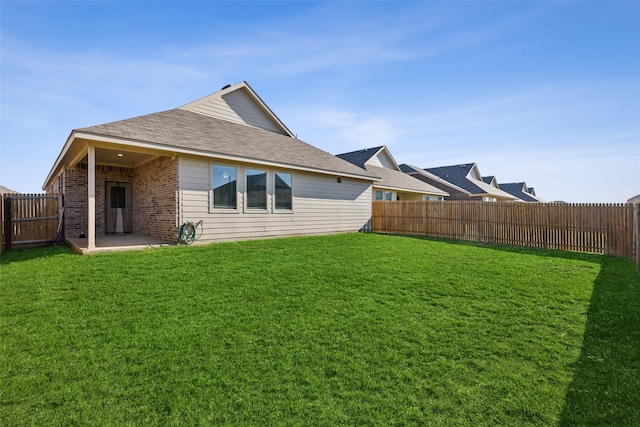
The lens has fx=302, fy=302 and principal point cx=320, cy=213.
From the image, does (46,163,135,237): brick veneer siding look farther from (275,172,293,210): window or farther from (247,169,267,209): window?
(275,172,293,210): window

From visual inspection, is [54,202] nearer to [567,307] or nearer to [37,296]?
[37,296]

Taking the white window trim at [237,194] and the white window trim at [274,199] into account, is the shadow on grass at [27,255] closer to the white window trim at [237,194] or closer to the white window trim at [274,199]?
the white window trim at [237,194]

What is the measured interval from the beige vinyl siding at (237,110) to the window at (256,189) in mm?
4216

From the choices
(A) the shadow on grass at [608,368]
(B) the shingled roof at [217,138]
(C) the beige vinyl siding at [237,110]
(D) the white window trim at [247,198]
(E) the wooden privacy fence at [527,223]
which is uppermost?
(C) the beige vinyl siding at [237,110]

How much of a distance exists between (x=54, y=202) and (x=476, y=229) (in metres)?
15.8

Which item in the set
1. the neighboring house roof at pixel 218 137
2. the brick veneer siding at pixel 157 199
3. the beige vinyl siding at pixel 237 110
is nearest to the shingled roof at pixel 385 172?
the neighboring house roof at pixel 218 137

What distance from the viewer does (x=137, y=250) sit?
8.07m

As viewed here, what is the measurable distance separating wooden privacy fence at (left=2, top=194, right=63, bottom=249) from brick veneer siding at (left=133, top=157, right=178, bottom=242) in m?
2.44

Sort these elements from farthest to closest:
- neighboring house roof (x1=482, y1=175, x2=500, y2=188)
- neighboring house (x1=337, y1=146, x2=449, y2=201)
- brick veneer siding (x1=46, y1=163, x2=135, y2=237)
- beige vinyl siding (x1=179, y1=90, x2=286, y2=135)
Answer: neighboring house roof (x1=482, y1=175, x2=500, y2=188) → neighboring house (x1=337, y1=146, x2=449, y2=201) → beige vinyl siding (x1=179, y1=90, x2=286, y2=135) → brick veneer siding (x1=46, y1=163, x2=135, y2=237)

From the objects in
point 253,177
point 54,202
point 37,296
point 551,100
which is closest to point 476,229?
point 551,100

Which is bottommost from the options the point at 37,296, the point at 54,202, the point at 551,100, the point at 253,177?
the point at 37,296

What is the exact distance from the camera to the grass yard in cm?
252

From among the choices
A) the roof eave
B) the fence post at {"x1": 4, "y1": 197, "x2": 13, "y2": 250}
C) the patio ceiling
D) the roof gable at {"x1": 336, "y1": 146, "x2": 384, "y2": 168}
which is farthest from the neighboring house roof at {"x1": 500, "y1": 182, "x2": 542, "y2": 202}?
the fence post at {"x1": 4, "y1": 197, "x2": 13, "y2": 250}

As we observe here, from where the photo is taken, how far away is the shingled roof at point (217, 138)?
8.59 meters
